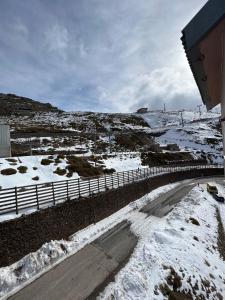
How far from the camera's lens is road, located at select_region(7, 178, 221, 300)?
36.0 feet

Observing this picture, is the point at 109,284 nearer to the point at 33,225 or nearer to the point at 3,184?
the point at 33,225

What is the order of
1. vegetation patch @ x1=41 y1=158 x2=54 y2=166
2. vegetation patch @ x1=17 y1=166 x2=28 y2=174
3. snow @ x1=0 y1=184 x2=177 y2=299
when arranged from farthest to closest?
vegetation patch @ x1=41 y1=158 x2=54 y2=166 < vegetation patch @ x1=17 y1=166 x2=28 y2=174 < snow @ x1=0 y1=184 x2=177 y2=299

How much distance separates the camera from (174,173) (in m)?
46.8

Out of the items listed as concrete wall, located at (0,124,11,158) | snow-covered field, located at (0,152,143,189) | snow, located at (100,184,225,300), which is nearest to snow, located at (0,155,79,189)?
snow-covered field, located at (0,152,143,189)

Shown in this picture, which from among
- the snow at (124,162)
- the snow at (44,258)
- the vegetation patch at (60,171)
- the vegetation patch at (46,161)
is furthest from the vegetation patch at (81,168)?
the snow at (44,258)

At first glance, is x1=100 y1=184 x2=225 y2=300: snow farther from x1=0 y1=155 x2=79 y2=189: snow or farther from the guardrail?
x1=0 y1=155 x2=79 y2=189: snow

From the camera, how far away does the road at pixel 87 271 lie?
36.0 feet

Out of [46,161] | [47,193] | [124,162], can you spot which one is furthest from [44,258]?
[124,162]

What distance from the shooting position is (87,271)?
1298cm

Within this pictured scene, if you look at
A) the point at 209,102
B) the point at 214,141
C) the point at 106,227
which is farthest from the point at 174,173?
the point at 214,141

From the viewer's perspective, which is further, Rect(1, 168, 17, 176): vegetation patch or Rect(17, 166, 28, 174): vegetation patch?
Rect(17, 166, 28, 174): vegetation patch

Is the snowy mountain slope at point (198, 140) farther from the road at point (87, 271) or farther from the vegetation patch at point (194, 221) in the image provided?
the road at point (87, 271)

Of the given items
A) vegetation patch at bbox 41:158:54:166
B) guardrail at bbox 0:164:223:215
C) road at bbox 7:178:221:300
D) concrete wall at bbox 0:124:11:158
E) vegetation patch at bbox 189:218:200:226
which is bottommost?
vegetation patch at bbox 189:218:200:226

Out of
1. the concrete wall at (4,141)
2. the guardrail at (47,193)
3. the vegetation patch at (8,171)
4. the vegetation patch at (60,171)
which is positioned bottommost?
the guardrail at (47,193)
